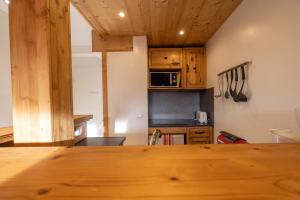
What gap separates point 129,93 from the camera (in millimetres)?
3027

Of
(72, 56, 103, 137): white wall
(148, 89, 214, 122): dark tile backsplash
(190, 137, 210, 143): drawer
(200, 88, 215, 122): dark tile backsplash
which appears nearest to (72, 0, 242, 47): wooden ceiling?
(200, 88, 215, 122): dark tile backsplash

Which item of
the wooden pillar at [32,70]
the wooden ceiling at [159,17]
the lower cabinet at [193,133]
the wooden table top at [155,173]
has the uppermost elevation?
the wooden ceiling at [159,17]

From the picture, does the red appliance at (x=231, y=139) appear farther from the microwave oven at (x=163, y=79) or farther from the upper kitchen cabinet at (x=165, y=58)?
the upper kitchen cabinet at (x=165, y=58)

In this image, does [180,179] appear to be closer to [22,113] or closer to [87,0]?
[22,113]

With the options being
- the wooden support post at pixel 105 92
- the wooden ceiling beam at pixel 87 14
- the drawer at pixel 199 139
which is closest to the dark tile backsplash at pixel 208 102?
the drawer at pixel 199 139

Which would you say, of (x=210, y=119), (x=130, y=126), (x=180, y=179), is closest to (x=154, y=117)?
(x=130, y=126)

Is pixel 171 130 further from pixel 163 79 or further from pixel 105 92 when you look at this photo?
pixel 105 92

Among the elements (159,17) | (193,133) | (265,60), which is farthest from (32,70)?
(193,133)

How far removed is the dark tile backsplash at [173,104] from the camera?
3.72 metres

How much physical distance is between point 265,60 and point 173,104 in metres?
2.25

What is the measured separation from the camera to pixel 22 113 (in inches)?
→ 31.9

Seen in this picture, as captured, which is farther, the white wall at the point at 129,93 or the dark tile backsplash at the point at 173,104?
the dark tile backsplash at the point at 173,104

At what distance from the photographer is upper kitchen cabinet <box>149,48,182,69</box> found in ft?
10.9

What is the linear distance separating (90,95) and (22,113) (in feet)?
15.3
